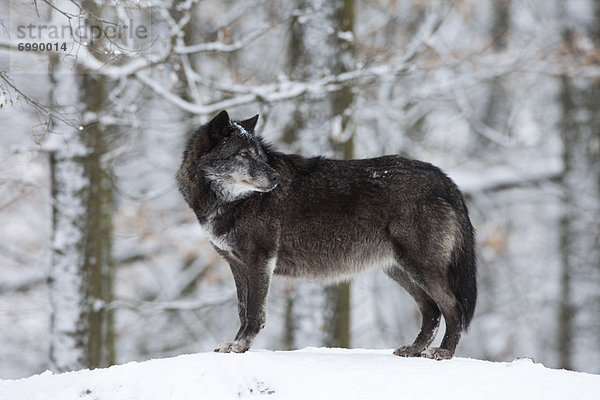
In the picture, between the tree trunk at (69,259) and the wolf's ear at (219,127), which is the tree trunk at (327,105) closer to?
the tree trunk at (69,259)

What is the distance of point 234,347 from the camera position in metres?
5.53

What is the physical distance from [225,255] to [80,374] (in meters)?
1.48

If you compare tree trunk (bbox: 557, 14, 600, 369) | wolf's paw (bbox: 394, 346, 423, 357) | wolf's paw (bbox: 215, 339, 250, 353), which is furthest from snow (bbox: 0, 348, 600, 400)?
tree trunk (bbox: 557, 14, 600, 369)

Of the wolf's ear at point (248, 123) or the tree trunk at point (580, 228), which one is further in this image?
the tree trunk at point (580, 228)

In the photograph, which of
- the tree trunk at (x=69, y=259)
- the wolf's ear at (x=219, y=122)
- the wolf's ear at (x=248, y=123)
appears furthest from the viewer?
the tree trunk at (x=69, y=259)

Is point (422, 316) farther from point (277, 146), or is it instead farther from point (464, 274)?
point (277, 146)

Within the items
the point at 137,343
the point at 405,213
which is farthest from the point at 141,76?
the point at 137,343

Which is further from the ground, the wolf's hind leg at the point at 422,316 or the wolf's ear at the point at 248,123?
the wolf's ear at the point at 248,123

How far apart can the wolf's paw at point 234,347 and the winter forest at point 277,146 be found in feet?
4.56

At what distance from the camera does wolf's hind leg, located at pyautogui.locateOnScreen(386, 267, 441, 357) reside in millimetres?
5875

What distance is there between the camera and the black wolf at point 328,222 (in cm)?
565

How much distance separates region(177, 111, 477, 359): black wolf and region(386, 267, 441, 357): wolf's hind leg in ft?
0.03

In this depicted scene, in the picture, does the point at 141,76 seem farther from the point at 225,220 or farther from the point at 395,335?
the point at 395,335

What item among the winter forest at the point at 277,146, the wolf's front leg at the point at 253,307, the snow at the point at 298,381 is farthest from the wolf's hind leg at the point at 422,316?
the wolf's front leg at the point at 253,307
